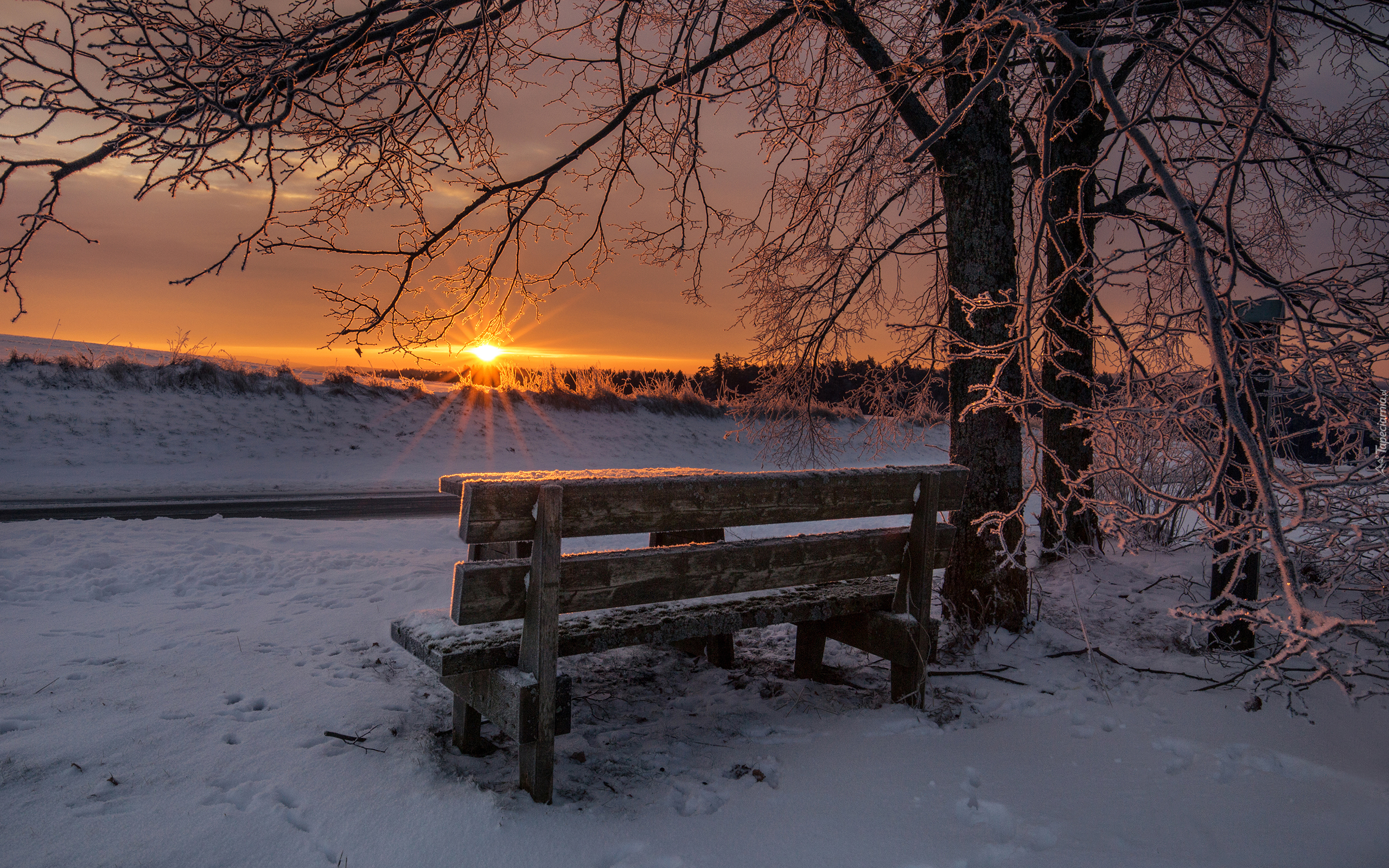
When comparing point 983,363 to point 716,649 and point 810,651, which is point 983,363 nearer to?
point 810,651

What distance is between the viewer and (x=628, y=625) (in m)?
3.40

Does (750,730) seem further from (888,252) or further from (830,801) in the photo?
(888,252)

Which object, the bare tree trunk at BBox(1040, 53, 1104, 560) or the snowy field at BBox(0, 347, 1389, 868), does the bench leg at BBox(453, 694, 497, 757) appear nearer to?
the snowy field at BBox(0, 347, 1389, 868)

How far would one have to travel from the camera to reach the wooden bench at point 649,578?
2.94 metres

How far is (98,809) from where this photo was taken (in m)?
2.68

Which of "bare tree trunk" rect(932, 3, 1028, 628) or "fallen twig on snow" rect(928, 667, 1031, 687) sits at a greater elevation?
"bare tree trunk" rect(932, 3, 1028, 628)

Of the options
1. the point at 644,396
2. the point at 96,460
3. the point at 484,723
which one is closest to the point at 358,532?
the point at 484,723

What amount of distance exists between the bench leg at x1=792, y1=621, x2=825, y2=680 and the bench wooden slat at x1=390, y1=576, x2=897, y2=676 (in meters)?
0.32

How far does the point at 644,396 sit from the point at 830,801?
20.1 metres

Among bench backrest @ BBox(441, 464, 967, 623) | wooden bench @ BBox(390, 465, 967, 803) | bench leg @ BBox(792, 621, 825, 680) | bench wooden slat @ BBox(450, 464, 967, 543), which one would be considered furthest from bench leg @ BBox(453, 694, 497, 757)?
bench leg @ BBox(792, 621, 825, 680)

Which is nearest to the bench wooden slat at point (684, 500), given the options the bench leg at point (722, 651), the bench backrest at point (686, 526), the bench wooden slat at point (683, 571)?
the bench backrest at point (686, 526)

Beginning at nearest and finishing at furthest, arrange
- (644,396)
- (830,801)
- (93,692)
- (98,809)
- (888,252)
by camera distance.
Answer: (98,809) → (830,801) → (93,692) → (888,252) → (644,396)

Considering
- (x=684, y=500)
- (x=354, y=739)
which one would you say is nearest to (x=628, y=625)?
(x=684, y=500)

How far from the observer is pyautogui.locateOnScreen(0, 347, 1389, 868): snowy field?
272cm
